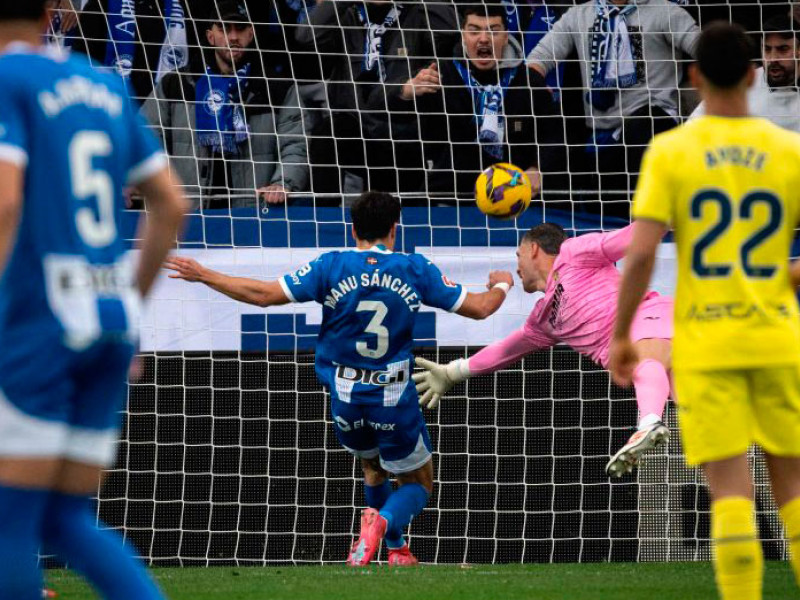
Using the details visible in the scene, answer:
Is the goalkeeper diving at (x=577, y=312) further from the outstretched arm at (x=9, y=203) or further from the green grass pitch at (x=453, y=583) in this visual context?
the outstretched arm at (x=9, y=203)

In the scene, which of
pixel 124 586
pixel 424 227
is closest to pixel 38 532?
pixel 124 586

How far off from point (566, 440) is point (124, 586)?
18.1 feet

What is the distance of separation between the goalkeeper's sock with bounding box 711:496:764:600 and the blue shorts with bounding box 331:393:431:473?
3276 millimetres

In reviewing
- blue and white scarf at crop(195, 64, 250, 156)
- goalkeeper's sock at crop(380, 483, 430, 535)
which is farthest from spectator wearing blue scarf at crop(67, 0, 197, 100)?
goalkeeper's sock at crop(380, 483, 430, 535)

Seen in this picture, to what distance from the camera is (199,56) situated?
29.1 feet

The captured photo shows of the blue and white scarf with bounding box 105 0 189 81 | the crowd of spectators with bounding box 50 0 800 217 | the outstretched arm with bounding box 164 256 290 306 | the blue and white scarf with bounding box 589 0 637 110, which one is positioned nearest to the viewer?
the outstretched arm with bounding box 164 256 290 306

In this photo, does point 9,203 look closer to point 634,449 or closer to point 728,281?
point 728,281

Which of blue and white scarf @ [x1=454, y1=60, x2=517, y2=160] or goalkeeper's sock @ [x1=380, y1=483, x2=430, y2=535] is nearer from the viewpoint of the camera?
goalkeeper's sock @ [x1=380, y1=483, x2=430, y2=535]

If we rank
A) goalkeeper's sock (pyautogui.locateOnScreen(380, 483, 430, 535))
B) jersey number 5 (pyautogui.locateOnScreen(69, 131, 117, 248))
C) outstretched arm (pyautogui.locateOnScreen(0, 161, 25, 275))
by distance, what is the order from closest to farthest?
outstretched arm (pyautogui.locateOnScreen(0, 161, 25, 275))
jersey number 5 (pyautogui.locateOnScreen(69, 131, 117, 248))
goalkeeper's sock (pyautogui.locateOnScreen(380, 483, 430, 535))

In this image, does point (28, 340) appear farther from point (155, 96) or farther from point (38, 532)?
point (155, 96)

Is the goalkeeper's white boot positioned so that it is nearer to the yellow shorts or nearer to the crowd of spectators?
the yellow shorts

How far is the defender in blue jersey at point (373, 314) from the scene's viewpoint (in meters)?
6.82

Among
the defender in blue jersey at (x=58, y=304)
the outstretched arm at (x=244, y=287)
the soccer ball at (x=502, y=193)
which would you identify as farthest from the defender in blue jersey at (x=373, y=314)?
the defender in blue jersey at (x=58, y=304)

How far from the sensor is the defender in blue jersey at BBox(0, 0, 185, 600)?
2779mm
